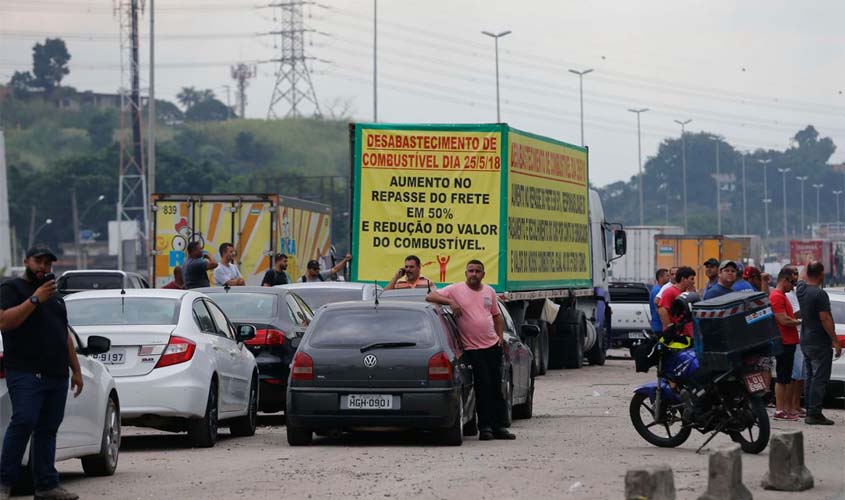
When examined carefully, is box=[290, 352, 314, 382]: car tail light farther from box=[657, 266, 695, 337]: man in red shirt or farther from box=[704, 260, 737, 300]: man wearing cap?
box=[657, 266, 695, 337]: man in red shirt

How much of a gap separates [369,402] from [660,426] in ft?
8.55

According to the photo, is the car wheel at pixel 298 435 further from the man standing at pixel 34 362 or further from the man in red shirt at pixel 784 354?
the man in red shirt at pixel 784 354

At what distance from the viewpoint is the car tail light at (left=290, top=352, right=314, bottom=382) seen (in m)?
14.5

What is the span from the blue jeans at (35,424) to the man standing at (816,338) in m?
9.10

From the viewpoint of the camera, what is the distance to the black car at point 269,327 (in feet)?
57.2

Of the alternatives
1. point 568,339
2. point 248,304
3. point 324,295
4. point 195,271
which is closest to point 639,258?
point 568,339

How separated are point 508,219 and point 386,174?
191 centimetres

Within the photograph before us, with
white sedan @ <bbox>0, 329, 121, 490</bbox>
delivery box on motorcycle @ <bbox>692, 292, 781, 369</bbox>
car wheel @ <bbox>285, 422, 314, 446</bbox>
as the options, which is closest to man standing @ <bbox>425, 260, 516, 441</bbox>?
car wheel @ <bbox>285, 422, 314, 446</bbox>

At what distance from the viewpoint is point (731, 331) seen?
1412cm

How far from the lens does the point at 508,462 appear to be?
13023 mm

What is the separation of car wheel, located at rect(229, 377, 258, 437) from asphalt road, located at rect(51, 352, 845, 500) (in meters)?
0.20

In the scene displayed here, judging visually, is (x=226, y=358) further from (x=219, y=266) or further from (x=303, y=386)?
(x=219, y=266)

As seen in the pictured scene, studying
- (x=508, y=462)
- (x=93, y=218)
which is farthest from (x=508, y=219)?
(x=93, y=218)

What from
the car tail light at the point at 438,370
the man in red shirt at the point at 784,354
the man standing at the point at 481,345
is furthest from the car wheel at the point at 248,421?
the man in red shirt at the point at 784,354
